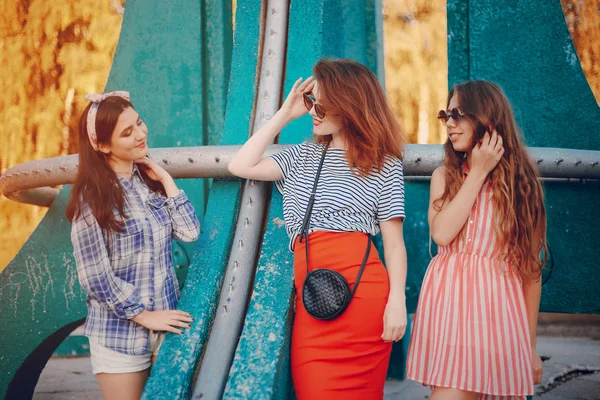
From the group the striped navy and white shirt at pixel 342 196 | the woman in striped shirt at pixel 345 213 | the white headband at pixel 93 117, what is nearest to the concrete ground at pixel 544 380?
the woman in striped shirt at pixel 345 213

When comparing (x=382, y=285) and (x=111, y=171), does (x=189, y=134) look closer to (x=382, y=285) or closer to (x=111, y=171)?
(x=111, y=171)

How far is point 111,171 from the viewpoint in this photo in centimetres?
214

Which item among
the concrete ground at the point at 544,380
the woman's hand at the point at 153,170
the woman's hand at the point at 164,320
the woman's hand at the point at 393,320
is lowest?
the concrete ground at the point at 544,380

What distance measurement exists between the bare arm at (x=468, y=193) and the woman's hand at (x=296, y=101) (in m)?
0.65

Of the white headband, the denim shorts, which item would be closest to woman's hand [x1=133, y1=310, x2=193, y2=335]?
the denim shorts

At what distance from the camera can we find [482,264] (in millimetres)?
2006

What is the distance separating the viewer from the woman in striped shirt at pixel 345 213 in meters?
1.88

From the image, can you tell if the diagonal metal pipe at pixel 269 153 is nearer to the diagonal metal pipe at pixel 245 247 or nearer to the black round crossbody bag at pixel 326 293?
the diagonal metal pipe at pixel 245 247

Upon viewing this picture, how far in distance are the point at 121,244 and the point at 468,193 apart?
1.24 m

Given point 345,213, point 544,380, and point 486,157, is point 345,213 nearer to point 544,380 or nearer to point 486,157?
point 486,157

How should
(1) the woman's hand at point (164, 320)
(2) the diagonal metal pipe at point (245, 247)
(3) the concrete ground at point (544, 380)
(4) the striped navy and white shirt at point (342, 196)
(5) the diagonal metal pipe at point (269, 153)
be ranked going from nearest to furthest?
(4) the striped navy and white shirt at point (342, 196) < (1) the woman's hand at point (164, 320) < (2) the diagonal metal pipe at point (245, 247) < (5) the diagonal metal pipe at point (269, 153) < (3) the concrete ground at point (544, 380)

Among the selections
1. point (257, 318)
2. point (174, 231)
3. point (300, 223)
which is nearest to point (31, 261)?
point (174, 231)

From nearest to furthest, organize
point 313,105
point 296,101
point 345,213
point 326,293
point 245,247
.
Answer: point 326,293 < point 345,213 < point 313,105 < point 296,101 < point 245,247

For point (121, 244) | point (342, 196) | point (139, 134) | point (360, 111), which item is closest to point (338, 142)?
point (360, 111)
